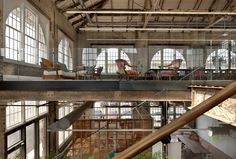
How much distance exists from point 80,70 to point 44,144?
3826 millimetres

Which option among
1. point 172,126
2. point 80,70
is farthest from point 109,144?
point 172,126

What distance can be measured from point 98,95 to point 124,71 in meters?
2.68

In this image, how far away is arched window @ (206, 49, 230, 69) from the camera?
368 inches

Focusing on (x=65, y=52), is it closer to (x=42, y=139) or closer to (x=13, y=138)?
(x=42, y=139)

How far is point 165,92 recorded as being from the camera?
23.8 ft

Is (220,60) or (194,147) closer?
(220,60)

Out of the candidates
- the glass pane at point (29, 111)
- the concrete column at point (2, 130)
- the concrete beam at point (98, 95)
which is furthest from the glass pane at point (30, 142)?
the concrete beam at point (98, 95)

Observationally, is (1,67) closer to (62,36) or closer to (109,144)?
(109,144)

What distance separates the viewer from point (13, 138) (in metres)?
9.01

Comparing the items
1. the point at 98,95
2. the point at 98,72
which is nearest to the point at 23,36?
the point at 98,72

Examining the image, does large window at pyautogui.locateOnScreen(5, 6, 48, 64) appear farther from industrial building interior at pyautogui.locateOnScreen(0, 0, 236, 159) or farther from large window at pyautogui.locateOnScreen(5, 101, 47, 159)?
large window at pyautogui.locateOnScreen(5, 101, 47, 159)

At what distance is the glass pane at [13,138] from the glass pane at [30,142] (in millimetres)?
881

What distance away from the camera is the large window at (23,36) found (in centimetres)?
879

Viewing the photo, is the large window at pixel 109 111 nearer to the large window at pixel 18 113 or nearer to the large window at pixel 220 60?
the large window at pixel 18 113
